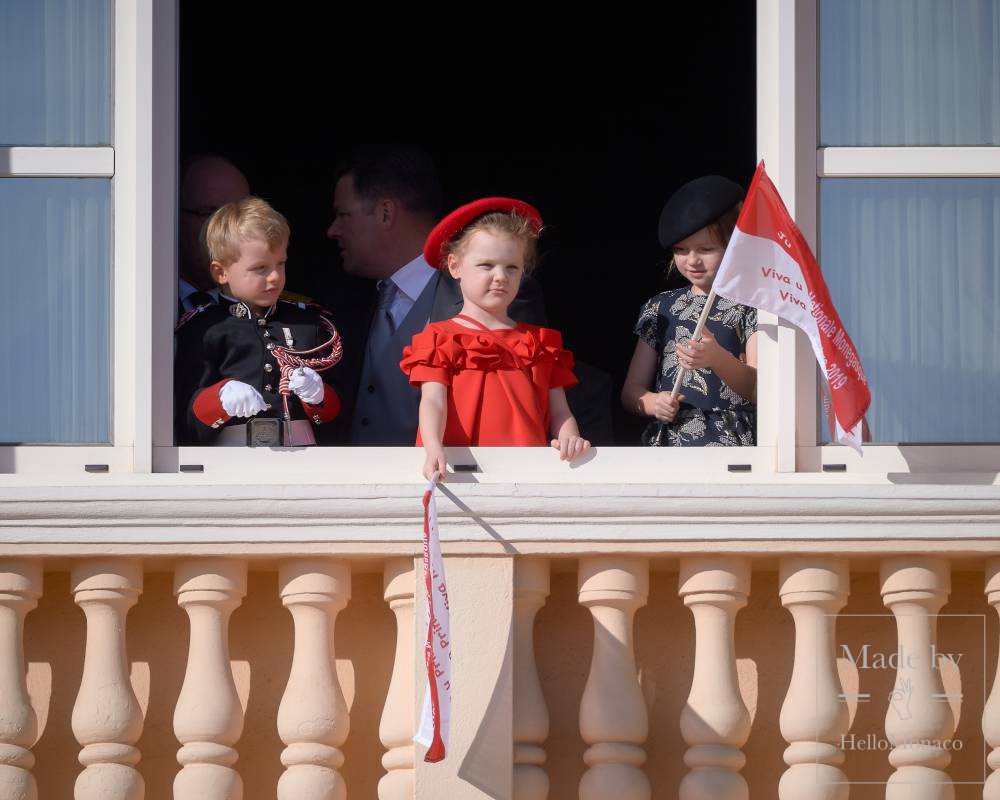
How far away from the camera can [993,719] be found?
4.97 metres

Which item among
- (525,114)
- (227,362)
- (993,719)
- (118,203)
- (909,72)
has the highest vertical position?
(525,114)

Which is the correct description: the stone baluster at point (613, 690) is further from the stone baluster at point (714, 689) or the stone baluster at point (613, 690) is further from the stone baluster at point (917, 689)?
the stone baluster at point (917, 689)

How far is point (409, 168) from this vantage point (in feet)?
22.8

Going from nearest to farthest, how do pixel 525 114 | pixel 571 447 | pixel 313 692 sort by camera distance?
pixel 313 692 < pixel 571 447 < pixel 525 114

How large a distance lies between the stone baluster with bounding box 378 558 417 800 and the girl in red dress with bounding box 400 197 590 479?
15.9 inches

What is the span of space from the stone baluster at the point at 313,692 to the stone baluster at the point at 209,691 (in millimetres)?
130

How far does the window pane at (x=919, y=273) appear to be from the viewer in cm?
532

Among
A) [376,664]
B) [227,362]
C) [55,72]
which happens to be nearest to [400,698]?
[376,664]

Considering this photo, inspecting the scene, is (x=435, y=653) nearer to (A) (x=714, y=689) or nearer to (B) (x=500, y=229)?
(A) (x=714, y=689)

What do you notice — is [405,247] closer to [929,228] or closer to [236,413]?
[236,413]

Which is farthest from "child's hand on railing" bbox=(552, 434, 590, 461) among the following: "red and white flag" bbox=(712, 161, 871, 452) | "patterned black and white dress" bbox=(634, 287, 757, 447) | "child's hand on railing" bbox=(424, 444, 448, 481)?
"patterned black and white dress" bbox=(634, 287, 757, 447)

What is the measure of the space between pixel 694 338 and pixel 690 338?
447mm

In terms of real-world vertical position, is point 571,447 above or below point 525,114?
below

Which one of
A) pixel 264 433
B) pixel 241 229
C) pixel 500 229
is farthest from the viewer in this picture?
pixel 241 229
